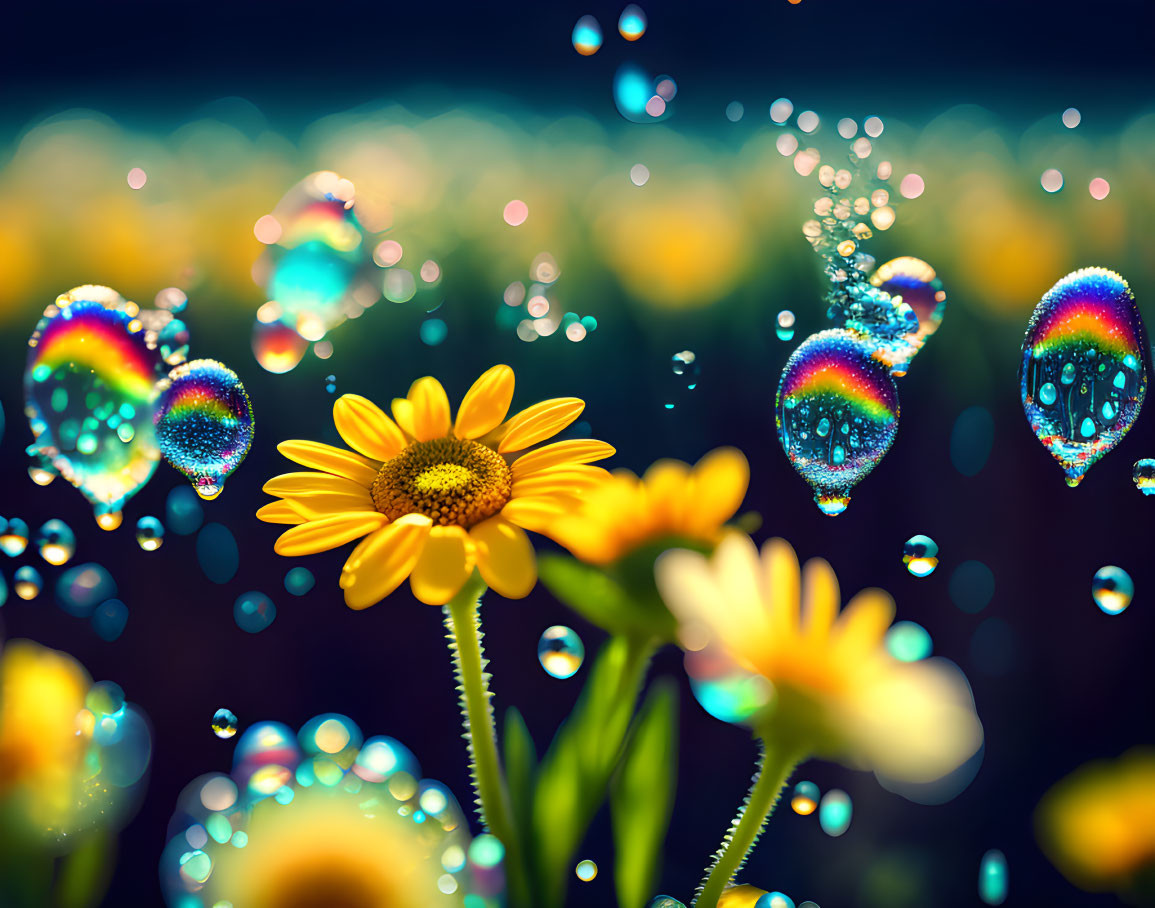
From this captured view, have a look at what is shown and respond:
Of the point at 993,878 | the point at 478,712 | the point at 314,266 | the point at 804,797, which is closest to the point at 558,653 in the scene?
the point at 478,712

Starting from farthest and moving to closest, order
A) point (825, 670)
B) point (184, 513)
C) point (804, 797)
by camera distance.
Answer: point (184, 513)
point (804, 797)
point (825, 670)

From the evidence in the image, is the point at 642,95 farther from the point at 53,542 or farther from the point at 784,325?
the point at 53,542

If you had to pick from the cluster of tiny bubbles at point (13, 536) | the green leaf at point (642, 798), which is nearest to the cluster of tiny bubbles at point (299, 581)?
the cluster of tiny bubbles at point (13, 536)

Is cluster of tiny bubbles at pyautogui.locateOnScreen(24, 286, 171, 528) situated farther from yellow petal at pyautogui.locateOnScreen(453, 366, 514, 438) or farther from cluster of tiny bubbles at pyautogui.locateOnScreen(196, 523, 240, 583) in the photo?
yellow petal at pyautogui.locateOnScreen(453, 366, 514, 438)

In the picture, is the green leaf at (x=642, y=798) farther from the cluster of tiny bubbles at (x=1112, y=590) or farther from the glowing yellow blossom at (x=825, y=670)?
the cluster of tiny bubbles at (x=1112, y=590)

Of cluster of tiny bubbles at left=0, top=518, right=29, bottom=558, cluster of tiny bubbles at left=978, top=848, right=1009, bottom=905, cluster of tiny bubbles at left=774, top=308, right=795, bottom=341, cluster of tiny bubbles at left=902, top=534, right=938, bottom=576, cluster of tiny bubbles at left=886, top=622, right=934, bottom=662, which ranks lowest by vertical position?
cluster of tiny bubbles at left=978, top=848, right=1009, bottom=905

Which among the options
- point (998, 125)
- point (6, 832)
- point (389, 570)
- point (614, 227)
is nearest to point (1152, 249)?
point (998, 125)

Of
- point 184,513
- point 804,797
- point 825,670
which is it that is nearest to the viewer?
point 825,670

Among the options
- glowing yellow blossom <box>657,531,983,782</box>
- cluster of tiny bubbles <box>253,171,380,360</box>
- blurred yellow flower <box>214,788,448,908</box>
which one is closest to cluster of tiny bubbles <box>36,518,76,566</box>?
cluster of tiny bubbles <box>253,171,380,360</box>
